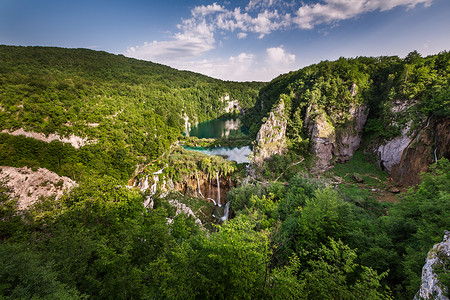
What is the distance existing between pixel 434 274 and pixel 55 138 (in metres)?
36.1

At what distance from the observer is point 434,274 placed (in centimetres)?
448

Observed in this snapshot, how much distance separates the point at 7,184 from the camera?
11680mm

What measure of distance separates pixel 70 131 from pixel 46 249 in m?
23.8

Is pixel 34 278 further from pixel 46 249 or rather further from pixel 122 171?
pixel 122 171

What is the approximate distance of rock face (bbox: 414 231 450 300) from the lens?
166 inches

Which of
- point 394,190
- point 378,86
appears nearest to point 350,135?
point 378,86

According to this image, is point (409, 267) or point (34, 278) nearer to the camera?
point (34, 278)

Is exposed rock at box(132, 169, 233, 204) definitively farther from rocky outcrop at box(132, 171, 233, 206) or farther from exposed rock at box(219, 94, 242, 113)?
exposed rock at box(219, 94, 242, 113)

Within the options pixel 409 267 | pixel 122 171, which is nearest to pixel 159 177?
pixel 122 171

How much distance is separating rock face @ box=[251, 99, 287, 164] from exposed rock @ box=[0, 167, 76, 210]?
28991mm

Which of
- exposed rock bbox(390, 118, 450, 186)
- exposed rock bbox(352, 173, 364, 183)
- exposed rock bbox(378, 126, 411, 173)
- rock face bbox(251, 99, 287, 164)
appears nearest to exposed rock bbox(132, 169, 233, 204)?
rock face bbox(251, 99, 287, 164)

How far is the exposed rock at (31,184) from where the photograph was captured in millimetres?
11609

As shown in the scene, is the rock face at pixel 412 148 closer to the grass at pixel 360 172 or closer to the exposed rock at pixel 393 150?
the exposed rock at pixel 393 150

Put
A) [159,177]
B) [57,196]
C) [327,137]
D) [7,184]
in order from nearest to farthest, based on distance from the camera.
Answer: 1. [7,184]
2. [57,196]
3. [159,177]
4. [327,137]
